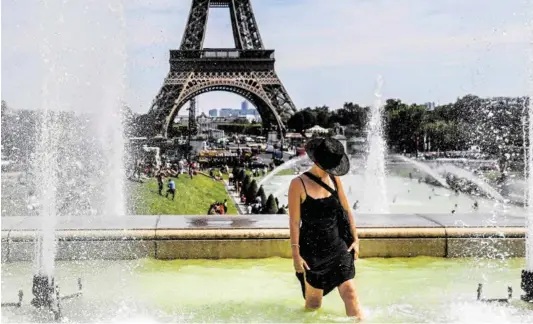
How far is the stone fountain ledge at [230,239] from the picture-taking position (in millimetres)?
6074

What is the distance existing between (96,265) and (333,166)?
272cm

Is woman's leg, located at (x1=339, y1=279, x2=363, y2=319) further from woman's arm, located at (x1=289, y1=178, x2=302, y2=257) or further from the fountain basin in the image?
woman's arm, located at (x1=289, y1=178, x2=302, y2=257)

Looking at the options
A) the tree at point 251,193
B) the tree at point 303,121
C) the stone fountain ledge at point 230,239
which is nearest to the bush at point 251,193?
the tree at point 251,193

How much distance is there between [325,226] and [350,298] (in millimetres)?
475

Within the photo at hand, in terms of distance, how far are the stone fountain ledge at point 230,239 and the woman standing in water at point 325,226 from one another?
183 cm

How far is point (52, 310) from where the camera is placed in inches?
191

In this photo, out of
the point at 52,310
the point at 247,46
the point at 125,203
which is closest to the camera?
the point at 52,310

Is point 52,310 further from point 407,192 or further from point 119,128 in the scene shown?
point 407,192

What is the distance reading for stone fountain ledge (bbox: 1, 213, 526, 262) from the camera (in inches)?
239

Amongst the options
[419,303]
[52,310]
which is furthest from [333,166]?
[52,310]

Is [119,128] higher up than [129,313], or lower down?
higher up

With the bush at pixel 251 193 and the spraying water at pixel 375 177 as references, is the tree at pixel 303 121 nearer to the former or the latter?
the spraying water at pixel 375 177

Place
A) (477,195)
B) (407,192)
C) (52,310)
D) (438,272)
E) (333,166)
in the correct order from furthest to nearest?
(407,192)
(477,195)
(438,272)
(52,310)
(333,166)

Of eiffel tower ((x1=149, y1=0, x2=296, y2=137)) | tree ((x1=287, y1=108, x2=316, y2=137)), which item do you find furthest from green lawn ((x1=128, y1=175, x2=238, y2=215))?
tree ((x1=287, y1=108, x2=316, y2=137))
